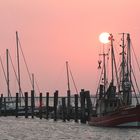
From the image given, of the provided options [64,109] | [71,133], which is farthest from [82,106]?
[71,133]

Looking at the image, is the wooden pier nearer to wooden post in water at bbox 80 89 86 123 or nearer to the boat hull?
wooden post in water at bbox 80 89 86 123

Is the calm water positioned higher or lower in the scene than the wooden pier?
lower

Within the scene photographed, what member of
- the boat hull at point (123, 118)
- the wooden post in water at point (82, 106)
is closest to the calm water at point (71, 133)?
the boat hull at point (123, 118)

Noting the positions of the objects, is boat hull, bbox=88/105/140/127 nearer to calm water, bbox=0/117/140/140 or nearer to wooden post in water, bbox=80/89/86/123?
calm water, bbox=0/117/140/140

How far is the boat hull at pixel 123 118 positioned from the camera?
7831 centimetres

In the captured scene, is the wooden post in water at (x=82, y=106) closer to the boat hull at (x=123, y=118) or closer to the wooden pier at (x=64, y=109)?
the wooden pier at (x=64, y=109)

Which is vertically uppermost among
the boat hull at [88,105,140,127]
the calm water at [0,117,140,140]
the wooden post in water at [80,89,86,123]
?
the wooden post in water at [80,89,86,123]

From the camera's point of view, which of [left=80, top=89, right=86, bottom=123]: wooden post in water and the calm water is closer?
the calm water

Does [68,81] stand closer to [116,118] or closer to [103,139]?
[116,118]

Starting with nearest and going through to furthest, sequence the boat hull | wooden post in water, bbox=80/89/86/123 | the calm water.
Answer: the calm water → the boat hull → wooden post in water, bbox=80/89/86/123

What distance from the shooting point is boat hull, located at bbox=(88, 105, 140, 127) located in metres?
78.3

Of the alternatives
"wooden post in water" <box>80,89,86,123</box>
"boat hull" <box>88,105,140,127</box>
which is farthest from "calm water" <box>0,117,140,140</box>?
"wooden post in water" <box>80,89,86,123</box>

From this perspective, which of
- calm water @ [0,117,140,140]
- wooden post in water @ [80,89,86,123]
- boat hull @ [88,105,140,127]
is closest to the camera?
calm water @ [0,117,140,140]

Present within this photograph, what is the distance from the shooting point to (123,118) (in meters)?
79.6
